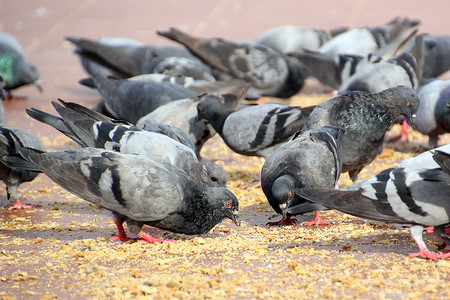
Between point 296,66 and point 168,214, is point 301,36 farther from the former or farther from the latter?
point 168,214

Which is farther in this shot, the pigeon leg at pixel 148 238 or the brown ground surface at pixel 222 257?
the pigeon leg at pixel 148 238

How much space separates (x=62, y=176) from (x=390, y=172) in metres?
2.37

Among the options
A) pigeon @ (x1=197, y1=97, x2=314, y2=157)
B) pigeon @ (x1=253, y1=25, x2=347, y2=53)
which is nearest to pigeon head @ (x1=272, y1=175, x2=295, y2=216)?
pigeon @ (x1=197, y1=97, x2=314, y2=157)

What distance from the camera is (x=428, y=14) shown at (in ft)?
50.4

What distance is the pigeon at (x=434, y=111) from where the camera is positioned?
718 centimetres

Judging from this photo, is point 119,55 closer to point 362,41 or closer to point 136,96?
point 136,96

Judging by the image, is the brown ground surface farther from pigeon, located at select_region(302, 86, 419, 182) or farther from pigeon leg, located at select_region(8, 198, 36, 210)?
pigeon, located at select_region(302, 86, 419, 182)

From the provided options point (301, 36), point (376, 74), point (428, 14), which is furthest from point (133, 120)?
point (428, 14)

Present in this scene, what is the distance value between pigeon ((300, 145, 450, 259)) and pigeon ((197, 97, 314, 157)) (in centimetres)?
228

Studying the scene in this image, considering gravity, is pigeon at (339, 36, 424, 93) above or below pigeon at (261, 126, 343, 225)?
below

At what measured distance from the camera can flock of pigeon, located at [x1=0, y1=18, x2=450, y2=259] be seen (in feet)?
13.5

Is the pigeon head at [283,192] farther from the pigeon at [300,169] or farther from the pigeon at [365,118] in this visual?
the pigeon at [365,118]

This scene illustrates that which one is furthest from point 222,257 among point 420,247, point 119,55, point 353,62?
point 119,55

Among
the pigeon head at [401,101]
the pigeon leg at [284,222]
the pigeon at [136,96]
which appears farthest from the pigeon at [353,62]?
the pigeon leg at [284,222]
